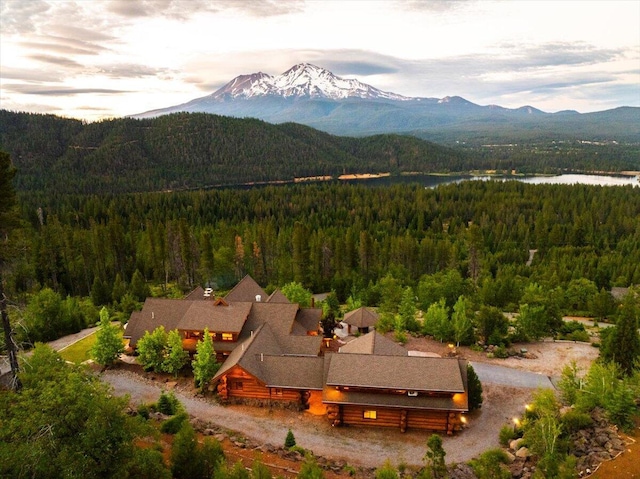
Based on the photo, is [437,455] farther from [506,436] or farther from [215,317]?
[215,317]

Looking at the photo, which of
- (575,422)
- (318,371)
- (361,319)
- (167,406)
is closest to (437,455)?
(575,422)

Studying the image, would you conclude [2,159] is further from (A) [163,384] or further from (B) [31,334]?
(B) [31,334]

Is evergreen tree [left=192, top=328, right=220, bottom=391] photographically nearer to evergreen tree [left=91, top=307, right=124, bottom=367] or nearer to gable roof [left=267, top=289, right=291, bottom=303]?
evergreen tree [left=91, top=307, right=124, bottom=367]

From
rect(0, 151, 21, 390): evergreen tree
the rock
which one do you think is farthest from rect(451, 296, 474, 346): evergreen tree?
rect(0, 151, 21, 390): evergreen tree

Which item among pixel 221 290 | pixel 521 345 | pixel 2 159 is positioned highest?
pixel 2 159

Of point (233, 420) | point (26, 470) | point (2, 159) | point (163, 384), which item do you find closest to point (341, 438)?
point (233, 420)

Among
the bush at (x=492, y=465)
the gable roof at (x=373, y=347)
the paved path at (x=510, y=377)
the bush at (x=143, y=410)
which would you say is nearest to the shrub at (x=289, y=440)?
the gable roof at (x=373, y=347)
